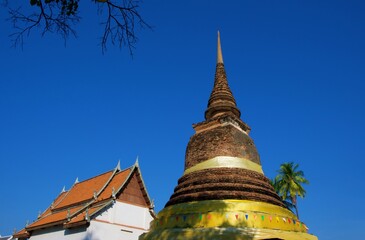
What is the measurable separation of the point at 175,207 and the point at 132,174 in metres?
12.6

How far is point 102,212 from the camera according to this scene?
18.0 m

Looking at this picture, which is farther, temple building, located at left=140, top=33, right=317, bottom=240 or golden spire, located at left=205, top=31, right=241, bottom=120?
golden spire, located at left=205, top=31, right=241, bottom=120

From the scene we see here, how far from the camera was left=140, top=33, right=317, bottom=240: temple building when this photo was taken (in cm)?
784

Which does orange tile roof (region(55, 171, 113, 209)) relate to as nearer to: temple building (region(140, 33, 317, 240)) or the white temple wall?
the white temple wall

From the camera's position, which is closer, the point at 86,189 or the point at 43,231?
the point at 43,231

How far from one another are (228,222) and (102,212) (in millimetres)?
12111

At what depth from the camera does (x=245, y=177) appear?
30.5 feet

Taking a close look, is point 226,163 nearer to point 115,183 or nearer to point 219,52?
point 219,52

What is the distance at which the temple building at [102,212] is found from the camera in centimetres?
1750

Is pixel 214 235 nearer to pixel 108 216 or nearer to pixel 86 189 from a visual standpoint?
pixel 108 216

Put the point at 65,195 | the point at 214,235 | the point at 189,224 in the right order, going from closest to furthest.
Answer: the point at 214,235 < the point at 189,224 < the point at 65,195

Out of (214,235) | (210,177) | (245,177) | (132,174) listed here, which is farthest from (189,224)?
(132,174)

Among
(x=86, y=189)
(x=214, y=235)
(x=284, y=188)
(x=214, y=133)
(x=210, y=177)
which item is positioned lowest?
(x=214, y=235)

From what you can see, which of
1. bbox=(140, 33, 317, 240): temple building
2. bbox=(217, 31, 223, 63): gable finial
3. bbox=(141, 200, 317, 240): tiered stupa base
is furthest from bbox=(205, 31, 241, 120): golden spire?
bbox=(141, 200, 317, 240): tiered stupa base
